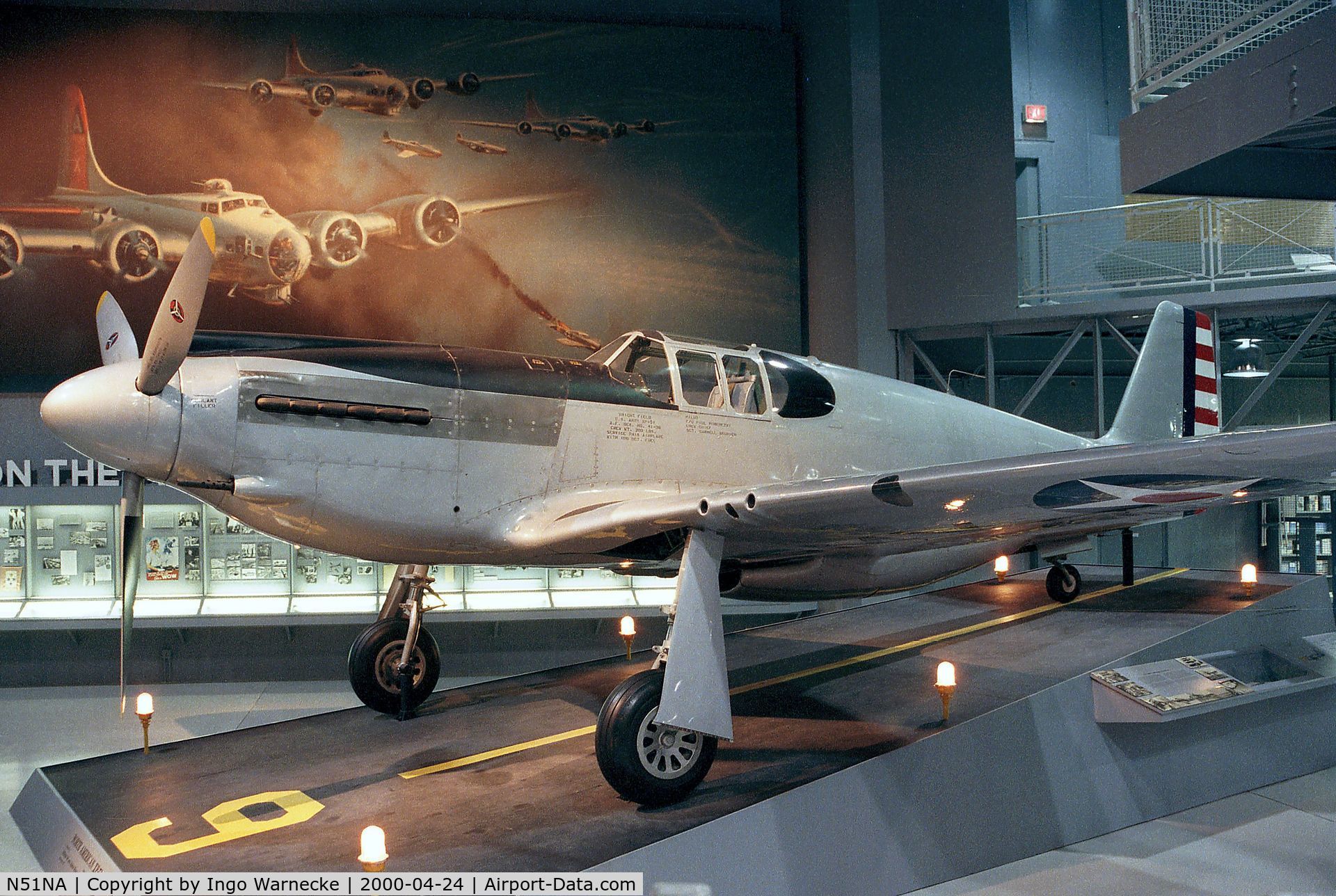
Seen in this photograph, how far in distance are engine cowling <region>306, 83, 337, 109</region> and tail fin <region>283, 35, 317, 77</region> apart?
0.22 meters

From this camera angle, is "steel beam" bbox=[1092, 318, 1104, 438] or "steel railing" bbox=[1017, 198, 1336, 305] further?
"steel beam" bbox=[1092, 318, 1104, 438]

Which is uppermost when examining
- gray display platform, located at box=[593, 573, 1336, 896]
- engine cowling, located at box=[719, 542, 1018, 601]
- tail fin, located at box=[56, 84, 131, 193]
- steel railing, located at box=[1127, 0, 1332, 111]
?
tail fin, located at box=[56, 84, 131, 193]

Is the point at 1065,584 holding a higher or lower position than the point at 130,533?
lower

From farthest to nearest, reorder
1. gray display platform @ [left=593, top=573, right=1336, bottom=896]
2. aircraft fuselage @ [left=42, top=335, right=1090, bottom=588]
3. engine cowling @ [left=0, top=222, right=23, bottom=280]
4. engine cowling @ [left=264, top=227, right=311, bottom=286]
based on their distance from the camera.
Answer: engine cowling @ [left=264, top=227, right=311, bottom=286] → engine cowling @ [left=0, top=222, right=23, bottom=280] → aircraft fuselage @ [left=42, top=335, right=1090, bottom=588] → gray display platform @ [left=593, top=573, right=1336, bottom=896]

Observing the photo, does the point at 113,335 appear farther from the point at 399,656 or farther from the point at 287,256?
the point at 287,256

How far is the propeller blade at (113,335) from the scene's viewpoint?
5.07 meters

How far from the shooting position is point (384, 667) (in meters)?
6.33

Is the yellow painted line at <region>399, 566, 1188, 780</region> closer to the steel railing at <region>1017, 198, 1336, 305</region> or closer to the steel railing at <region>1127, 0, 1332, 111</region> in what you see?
the steel railing at <region>1017, 198, 1336, 305</region>

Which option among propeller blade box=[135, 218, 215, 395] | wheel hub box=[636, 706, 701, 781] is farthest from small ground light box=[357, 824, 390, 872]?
propeller blade box=[135, 218, 215, 395]

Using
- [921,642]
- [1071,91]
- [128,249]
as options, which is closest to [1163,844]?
[921,642]

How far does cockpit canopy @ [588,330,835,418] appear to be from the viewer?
228 inches

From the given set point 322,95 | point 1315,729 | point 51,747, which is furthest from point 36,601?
point 1315,729

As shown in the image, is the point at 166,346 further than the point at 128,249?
No

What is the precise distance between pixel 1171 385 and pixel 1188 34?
5.15 m
